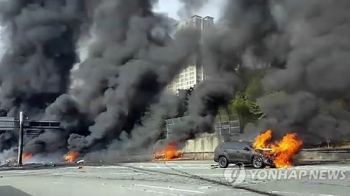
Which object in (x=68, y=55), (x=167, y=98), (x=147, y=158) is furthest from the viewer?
(x=68, y=55)

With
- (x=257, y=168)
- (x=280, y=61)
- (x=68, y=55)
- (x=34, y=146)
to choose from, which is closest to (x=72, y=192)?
(x=257, y=168)

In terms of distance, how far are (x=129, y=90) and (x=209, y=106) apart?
12386mm

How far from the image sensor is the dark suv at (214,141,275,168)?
2112 cm

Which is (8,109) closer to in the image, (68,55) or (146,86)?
(68,55)

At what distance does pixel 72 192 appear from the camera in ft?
41.9

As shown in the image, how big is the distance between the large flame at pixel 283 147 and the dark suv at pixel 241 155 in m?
0.75

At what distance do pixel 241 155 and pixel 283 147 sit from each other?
321 centimetres

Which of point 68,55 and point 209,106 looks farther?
point 68,55

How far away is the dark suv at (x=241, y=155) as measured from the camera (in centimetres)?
2112

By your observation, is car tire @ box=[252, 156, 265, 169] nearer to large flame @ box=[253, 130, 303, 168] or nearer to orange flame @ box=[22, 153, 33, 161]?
large flame @ box=[253, 130, 303, 168]

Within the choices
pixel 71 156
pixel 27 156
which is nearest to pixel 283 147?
pixel 71 156

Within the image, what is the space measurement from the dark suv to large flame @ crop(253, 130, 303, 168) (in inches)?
29.6

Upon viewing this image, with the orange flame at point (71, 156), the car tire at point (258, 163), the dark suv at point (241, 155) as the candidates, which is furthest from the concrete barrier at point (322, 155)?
the orange flame at point (71, 156)

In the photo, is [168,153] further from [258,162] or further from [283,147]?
[258,162]
